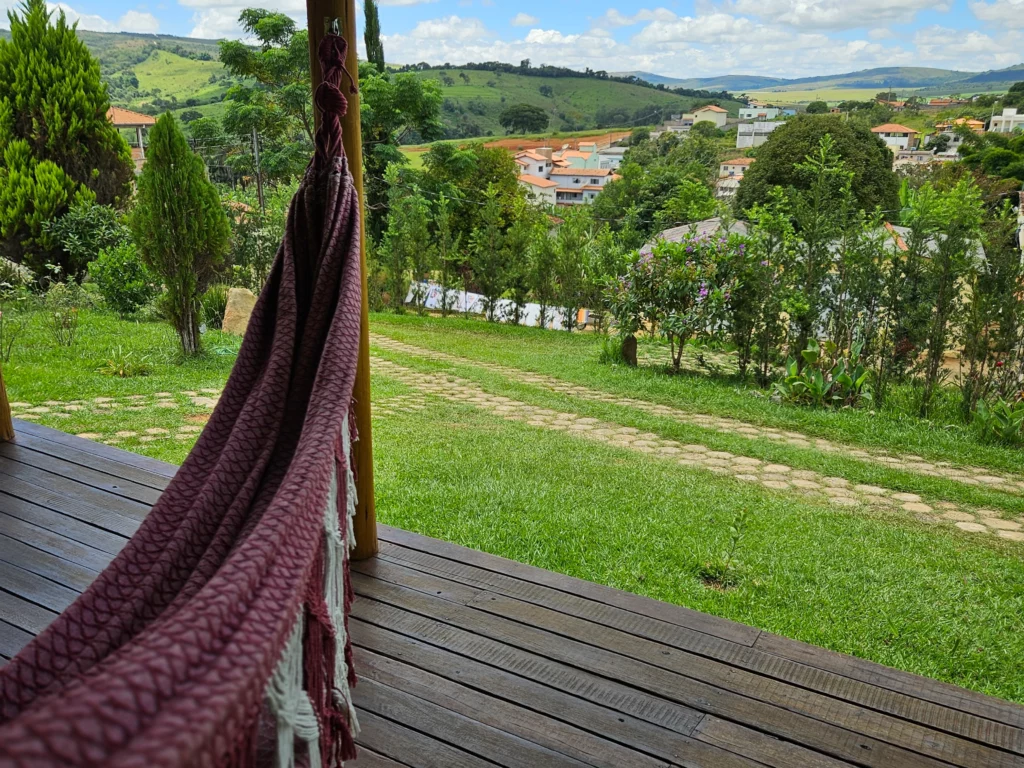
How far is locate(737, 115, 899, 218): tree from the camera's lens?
→ 8.74m

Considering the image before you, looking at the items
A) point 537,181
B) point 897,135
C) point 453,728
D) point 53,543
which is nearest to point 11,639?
point 53,543

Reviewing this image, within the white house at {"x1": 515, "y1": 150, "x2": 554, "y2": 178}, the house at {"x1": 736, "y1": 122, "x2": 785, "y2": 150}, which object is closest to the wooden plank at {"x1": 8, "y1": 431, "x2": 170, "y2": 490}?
the house at {"x1": 736, "y1": 122, "x2": 785, "y2": 150}

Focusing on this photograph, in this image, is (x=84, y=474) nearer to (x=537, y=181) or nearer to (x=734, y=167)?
(x=734, y=167)

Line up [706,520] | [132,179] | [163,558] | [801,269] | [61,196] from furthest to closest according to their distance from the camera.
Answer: [132,179], [61,196], [801,269], [706,520], [163,558]

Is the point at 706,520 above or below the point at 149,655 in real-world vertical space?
below

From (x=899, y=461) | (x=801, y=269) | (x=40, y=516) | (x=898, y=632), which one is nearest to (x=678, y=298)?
(x=801, y=269)

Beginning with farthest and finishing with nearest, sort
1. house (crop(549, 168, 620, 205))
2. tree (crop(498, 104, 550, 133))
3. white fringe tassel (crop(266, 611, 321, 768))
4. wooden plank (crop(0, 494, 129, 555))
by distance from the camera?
tree (crop(498, 104, 550, 133)), house (crop(549, 168, 620, 205)), wooden plank (crop(0, 494, 129, 555)), white fringe tassel (crop(266, 611, 321, 768))

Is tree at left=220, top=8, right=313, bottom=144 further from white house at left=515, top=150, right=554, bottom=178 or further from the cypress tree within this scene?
white house at left=515, top=150, right=554, bottom=178

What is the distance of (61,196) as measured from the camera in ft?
21.6

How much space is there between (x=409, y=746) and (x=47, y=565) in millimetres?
1098

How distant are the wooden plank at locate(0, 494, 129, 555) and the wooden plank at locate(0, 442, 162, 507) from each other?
0.17 m

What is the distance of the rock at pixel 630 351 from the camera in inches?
233

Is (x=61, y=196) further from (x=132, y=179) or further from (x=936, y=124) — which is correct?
(x=936, y=124)

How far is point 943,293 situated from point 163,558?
15.6 feet
